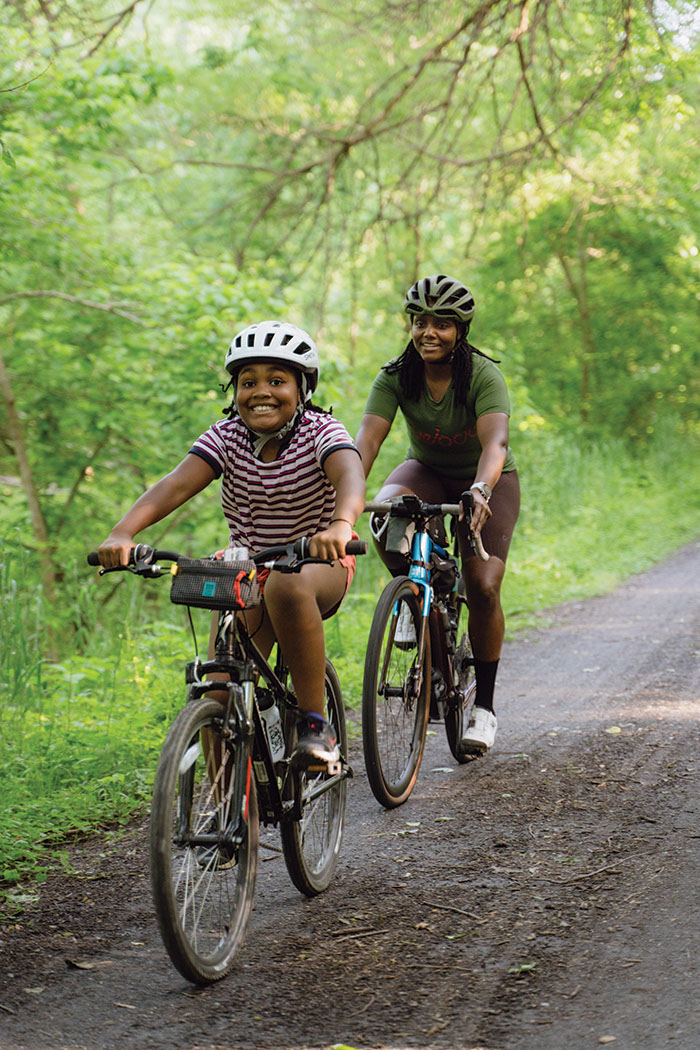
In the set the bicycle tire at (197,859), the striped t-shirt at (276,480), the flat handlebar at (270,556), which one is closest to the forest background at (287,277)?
the bicycle tire at (197,859)

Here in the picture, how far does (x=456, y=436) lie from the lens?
16.1 feet

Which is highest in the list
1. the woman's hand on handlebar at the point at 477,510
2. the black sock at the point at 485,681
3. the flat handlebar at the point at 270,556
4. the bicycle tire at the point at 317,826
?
the woman's hand on handlebar at the point at 477,510

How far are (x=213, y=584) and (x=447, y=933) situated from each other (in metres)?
1.34

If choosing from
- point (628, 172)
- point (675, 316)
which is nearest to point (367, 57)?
point (628, 172)

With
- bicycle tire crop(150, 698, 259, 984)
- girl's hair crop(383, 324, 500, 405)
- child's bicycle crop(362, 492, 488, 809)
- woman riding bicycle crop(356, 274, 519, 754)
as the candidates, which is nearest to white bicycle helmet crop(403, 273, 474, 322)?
woman riding bicycle crop(356, 274, 519, 754)

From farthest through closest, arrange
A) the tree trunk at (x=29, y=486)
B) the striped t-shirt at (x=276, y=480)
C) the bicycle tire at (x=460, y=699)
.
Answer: the tree trunk at (x=29, y=486) < the bicycle tire at (x=460, y=699) < the striped t-shirt at (x=276, y=480)

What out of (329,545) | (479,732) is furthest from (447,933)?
(479,732)

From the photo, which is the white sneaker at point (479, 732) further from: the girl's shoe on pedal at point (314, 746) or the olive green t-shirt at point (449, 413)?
the girl's shoe on pedal at point (314, 746)

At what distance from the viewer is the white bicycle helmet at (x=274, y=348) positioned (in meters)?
3.39

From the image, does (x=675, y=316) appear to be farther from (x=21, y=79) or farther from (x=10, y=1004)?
(x=10, y=1004)

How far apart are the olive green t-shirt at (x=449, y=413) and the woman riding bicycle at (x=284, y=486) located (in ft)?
4.16

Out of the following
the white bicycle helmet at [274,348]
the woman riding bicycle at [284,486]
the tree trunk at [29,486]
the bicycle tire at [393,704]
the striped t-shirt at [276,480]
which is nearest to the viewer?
the woman riding bicycle at [284,486]

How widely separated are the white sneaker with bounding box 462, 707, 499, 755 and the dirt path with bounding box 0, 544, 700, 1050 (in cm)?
14

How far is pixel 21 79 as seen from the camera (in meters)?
7.37
